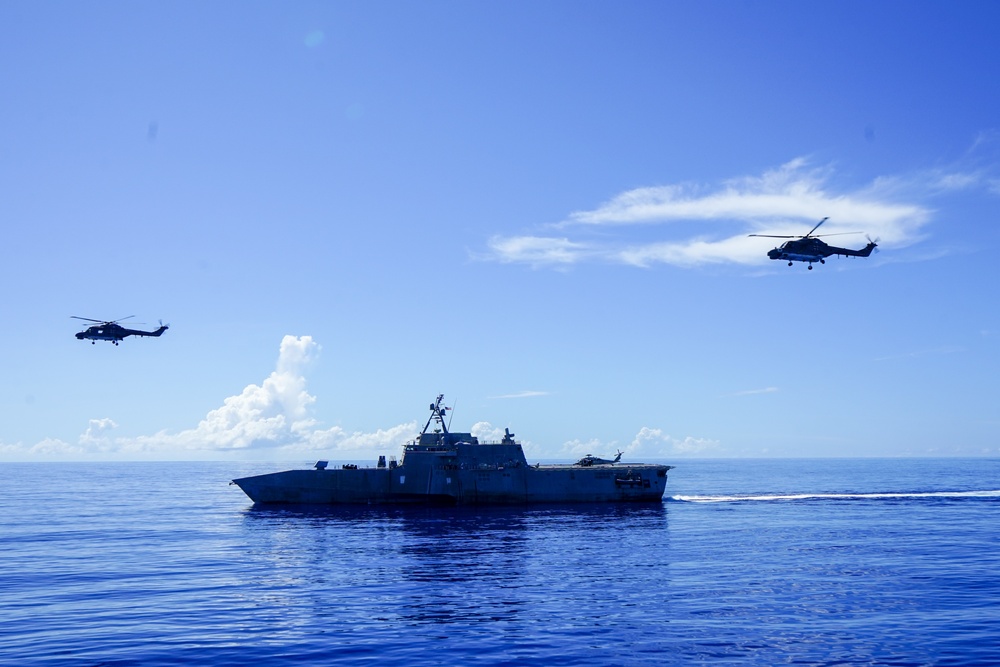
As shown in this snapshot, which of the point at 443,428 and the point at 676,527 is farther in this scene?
the point at 443,428

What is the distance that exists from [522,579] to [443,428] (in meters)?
40.2

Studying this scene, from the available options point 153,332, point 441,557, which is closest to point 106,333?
point 153,332

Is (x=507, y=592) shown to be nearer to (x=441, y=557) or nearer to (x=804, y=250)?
(x=441, y=557)

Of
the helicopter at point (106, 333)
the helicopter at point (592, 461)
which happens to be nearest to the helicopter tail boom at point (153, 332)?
the helicopter at point (106, 333)

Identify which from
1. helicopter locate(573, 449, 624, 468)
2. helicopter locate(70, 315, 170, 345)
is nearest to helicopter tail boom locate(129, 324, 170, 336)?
helicopter locate(70, 315, 170, 345)

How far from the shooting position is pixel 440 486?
241 feet

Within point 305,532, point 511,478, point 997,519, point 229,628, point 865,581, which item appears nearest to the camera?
point 229,628

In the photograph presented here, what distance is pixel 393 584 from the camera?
3556cm

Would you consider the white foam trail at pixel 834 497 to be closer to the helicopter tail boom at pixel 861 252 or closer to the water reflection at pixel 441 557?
the water reflection at pixel 441 557

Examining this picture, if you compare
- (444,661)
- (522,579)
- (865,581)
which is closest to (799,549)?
(865,581)

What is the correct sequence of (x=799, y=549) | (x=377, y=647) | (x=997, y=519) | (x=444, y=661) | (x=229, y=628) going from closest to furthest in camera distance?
1. (x=444, y=661)
2. (x=377, y=647)
3. (x=229, y=628)
4. (x=799, y=549)
5. (x=997, y=519)

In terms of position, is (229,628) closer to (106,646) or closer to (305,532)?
(106,646)

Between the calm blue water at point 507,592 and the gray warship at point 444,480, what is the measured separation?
34.4 feet

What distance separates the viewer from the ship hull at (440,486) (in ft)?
242
